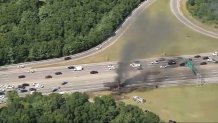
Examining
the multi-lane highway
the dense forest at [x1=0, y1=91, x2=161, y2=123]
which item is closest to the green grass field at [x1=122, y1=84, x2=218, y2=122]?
the multi-lane highway

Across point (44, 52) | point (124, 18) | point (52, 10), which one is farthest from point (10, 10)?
point (124, 18)

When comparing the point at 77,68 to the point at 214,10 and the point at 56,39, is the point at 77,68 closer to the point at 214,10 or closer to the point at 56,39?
the point at 56,39

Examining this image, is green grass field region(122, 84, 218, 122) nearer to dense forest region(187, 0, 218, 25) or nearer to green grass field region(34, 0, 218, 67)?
green grass field region(34, 0, 218, 67)

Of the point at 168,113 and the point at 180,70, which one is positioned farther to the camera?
the point at 180,70

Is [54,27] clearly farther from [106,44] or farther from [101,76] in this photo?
[101,76]

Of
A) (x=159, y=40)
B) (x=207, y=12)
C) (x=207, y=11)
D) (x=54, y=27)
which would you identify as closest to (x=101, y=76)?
(x=159, y=40)

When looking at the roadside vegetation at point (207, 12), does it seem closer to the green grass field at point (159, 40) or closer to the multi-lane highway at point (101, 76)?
the green grass field at point (159, 40)
